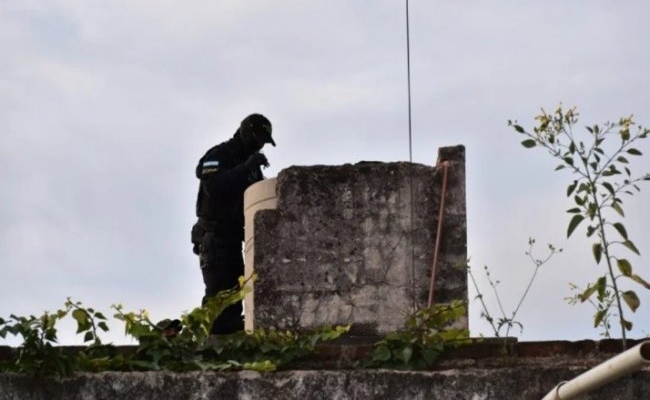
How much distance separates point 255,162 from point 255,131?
0.40 meters

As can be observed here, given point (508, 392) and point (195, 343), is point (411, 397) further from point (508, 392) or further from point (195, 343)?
point (195, 343)

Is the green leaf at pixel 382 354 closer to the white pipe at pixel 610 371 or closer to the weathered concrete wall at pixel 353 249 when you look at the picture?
the white pipe at pixel 610 371

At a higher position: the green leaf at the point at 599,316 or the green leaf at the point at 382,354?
the green leaf at the point at 599,316

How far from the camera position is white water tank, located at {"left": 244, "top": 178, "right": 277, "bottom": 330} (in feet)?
35.8

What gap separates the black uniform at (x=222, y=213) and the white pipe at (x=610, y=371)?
6.25 m

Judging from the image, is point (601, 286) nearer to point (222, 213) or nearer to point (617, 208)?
point (617, 208)

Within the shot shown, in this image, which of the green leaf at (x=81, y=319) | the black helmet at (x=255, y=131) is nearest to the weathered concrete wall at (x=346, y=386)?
the green leaf at (x=81, y=319)

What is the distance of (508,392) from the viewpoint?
26.3ft

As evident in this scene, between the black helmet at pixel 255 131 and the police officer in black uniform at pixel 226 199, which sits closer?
the police officer in black uniform at pixel 226 199

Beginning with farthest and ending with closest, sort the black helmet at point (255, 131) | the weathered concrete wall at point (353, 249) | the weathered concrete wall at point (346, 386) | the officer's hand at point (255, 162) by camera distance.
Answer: the black helmet at point (255, 131) → the officer's hand at point (255, 162) → the weathered concrete wall at point (353, 249) → the weathered concrete wall at point (346, 386)

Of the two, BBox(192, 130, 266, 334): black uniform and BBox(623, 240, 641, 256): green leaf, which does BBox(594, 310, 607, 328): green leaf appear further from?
BBox(192, 130, 266, 334): black uniform

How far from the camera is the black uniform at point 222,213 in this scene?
41.3ft

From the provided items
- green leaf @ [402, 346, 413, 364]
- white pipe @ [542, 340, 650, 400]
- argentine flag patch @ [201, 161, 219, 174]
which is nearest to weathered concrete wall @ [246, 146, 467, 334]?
argentine flag patch @ [201, 161, 219, 174]

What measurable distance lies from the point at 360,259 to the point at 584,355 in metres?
2.67
